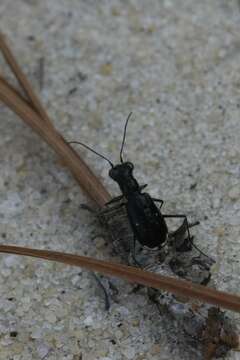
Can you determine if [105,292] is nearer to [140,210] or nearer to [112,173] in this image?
[140,210]

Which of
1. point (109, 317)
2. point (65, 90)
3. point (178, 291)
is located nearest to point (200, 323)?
point (178, 291)

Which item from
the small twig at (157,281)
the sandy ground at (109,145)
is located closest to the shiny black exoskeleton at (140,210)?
the sandy ground at (109,145)

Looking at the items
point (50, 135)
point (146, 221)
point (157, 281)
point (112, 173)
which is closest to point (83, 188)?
point (112, 173)

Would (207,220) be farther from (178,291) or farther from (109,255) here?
(178,291)

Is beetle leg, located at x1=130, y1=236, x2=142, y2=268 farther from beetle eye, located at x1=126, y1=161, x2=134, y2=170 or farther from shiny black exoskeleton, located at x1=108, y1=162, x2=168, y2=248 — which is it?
beetle eye, located at x1=126, y1=161, x2=134, y2=170

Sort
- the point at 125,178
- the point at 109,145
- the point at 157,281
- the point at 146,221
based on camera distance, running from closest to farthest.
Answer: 1. the point at 157,281
2. the point at 146,221
3. the point at 125,178
4. the point at 109,145

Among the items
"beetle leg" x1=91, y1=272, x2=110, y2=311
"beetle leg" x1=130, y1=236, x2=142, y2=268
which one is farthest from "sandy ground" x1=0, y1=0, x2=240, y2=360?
"beetle leg" x1=130, y1=236, x2=142, y2=268

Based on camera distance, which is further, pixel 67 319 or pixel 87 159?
pixel 87 159
